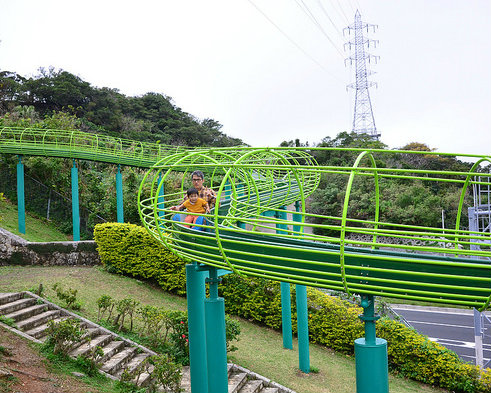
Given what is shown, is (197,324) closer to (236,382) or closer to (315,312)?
(236,382)

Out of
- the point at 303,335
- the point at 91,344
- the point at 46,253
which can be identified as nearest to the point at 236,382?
the point at 303,335

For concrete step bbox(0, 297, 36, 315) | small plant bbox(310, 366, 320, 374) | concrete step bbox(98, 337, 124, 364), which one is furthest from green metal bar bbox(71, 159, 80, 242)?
small plant bbox(310, 366, 320, 374)

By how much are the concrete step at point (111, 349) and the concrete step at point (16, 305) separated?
1.99m

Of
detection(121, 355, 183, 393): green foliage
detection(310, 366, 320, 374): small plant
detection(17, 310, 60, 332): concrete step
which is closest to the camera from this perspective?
detection(121, 355, 183, 393): green foliage

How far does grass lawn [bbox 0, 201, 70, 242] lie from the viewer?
15.8m

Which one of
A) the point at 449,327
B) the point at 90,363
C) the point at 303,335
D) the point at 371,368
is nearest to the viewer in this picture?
the point at 371,368

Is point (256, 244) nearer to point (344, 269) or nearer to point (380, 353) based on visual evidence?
point (344, 269)

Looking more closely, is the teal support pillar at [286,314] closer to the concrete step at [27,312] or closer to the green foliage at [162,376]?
the green foliage at [162,376]

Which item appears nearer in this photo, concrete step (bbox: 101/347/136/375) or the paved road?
concrete step (bbox: 101/347/136/375)

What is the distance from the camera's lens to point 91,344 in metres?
8.16

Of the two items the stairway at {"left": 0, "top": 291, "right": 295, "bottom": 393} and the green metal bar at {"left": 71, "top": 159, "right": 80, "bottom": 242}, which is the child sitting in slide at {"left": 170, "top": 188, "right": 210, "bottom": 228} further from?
the green metal bar at {"left": 71, "top": 159, "right": 80, "bottom": 242}

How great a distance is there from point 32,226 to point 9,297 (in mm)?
9168

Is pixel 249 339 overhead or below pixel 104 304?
below

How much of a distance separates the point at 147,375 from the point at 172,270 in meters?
5.52
